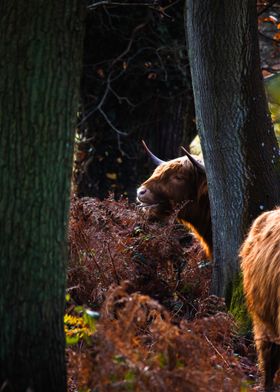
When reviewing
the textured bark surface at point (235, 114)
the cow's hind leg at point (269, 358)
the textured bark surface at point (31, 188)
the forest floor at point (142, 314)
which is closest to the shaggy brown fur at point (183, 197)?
the forest floor at point (142, 314)

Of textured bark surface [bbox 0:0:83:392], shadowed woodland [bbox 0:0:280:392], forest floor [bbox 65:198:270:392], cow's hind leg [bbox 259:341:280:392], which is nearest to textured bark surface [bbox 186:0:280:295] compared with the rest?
shadowed woodland [bbox 0:0:280:392]

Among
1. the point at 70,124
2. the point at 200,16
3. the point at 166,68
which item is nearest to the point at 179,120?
the point at 166,68

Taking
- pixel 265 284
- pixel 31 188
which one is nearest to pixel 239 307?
pixel 265 284

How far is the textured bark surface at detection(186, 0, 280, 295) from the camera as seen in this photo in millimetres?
7160

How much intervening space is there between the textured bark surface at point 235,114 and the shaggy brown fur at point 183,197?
57.8 inches

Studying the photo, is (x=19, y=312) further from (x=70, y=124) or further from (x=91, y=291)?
(x=91, y=291)

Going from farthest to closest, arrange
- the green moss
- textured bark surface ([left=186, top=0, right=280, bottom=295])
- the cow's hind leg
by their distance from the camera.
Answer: textured bark surface ([left=186, top=0, right=280, bottom=295])
the green moss
the cow's hind leg

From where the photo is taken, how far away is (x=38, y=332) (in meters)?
4.08

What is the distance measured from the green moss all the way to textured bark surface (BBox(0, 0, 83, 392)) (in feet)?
10.2

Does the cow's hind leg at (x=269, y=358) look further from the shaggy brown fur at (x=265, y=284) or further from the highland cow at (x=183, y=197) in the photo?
the highland cow at (x=183, y=197)

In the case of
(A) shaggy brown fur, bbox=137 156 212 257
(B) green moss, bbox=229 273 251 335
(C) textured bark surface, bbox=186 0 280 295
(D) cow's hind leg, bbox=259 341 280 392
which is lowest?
(D) cow's hind leg, bbox=259 341 280 392

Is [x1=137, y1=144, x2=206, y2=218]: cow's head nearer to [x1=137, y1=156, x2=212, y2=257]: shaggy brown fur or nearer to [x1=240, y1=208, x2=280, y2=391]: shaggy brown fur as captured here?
[x1=137, y1=156, x2=212, y2=257]: shaggy brown fur

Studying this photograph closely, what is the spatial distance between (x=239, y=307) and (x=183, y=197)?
1959 millimetres

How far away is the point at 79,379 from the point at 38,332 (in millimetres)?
301
